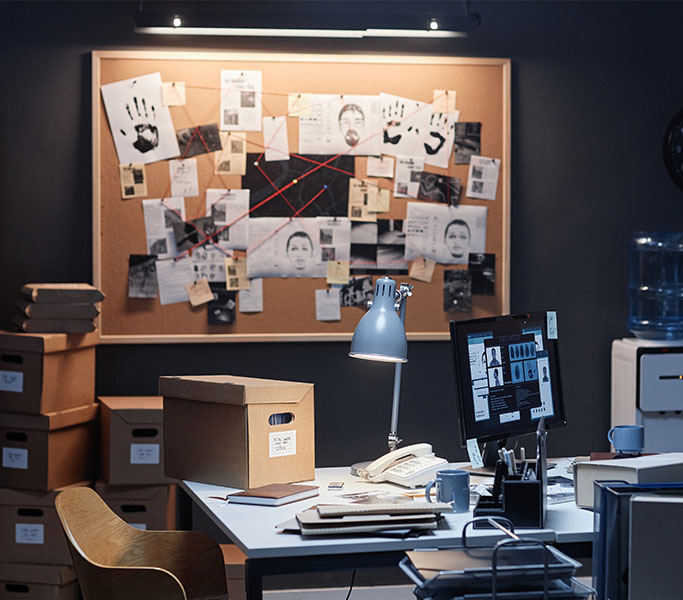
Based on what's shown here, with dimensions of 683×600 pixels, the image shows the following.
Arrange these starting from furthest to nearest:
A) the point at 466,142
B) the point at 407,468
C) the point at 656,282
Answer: the point at 656,282 → the point at 466,142 → the point at 407,468

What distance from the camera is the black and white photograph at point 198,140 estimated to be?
3822mm

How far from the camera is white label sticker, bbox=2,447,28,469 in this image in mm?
3443

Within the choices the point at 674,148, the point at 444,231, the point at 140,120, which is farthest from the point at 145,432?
the point at 674,148

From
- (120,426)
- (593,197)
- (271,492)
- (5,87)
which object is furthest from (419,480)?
(5,87)

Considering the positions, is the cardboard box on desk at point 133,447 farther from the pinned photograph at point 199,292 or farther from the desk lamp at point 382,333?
the desk lamp at point 382,333

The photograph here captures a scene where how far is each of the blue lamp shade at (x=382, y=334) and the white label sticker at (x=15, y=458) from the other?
1.51 meters

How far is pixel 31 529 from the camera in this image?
11.3 feet

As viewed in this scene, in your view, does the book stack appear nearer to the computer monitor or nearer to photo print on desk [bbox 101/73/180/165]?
photo print on desk [bbox 101/73/180/165]

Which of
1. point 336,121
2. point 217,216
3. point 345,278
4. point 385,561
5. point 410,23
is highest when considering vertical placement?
point 410,23

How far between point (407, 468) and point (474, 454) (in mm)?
207

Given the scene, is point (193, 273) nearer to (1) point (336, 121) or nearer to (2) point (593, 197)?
(1) point (336, 121)

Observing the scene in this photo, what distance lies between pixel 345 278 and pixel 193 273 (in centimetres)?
65

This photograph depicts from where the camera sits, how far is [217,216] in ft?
12.6

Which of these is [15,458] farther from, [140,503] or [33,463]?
[140,503]
